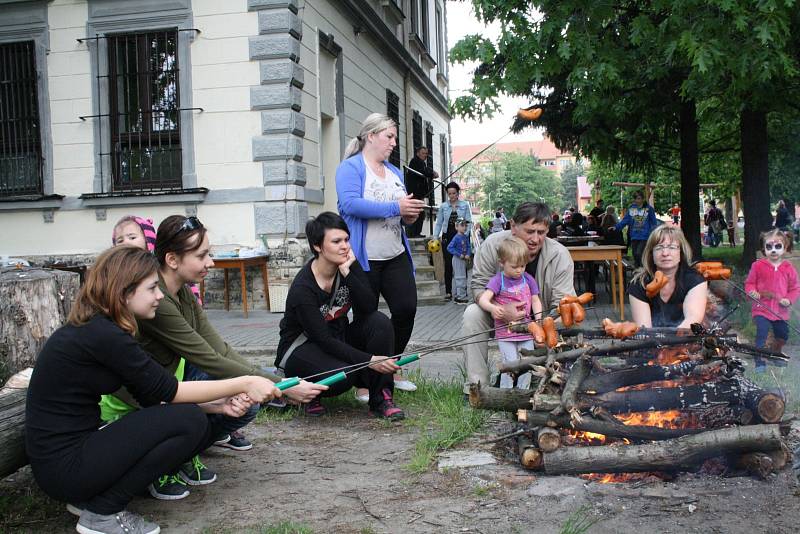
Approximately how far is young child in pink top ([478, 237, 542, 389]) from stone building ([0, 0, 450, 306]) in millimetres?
6426

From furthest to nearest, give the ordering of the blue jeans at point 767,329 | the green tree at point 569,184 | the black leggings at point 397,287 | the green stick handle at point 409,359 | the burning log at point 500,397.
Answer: the green tree at point 569,184 < the black leggings at point 397,287 < the blue jeans at point 767,329 < the burning log at point 500,397 < the green stick handle at point 409,359

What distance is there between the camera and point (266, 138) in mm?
10883

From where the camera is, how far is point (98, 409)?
309 cm

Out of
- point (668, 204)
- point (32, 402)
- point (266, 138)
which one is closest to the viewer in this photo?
point (32, 402)

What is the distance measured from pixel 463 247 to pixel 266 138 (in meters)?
3.44

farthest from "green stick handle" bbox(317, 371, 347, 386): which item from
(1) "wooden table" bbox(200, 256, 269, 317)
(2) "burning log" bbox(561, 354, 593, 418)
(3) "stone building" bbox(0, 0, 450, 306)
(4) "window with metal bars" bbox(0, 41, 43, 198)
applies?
(4) "window with metal bars" bbox(0, 41, 43, 198)

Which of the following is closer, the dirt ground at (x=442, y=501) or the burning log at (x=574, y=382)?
the dirt ground at (x=442, y=501)

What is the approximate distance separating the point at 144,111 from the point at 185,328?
8.46 metres

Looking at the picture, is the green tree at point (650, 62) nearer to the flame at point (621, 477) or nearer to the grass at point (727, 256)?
the grass at point (727, 256)

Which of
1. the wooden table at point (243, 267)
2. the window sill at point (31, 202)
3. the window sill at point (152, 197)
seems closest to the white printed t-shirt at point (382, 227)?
the wooden table at point (243, 267)

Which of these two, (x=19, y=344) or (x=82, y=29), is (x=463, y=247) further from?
(x=19, y=344)

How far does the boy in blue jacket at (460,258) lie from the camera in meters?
11.8

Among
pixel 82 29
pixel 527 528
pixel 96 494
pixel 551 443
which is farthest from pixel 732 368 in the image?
pixel 82 29

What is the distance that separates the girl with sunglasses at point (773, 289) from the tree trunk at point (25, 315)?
13.0 ft
